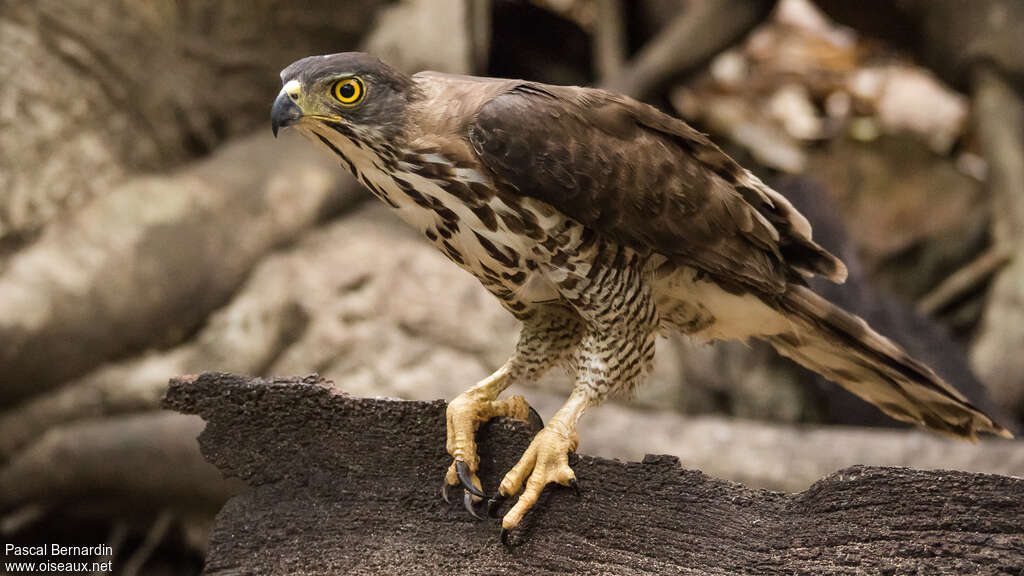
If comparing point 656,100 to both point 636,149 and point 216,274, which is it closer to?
point 216,274

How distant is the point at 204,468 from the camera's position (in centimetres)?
513

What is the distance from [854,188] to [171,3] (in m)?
5.14

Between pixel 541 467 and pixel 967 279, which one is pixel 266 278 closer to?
pixel 541 467

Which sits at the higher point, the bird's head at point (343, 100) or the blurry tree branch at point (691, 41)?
the blurry tree branch at point (691, 41)

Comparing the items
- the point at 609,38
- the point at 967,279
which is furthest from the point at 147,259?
the point at 967,279

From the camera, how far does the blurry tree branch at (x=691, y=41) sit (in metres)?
6.67

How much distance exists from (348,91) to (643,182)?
0.75 m

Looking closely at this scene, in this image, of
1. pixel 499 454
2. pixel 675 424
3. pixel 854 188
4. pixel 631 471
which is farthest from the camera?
pixel 854 188

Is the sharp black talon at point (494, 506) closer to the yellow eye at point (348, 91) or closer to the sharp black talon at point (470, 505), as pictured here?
the sharp black talon at point (470, 505)

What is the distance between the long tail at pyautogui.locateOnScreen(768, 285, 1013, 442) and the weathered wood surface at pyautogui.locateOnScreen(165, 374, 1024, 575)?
0.71 metres

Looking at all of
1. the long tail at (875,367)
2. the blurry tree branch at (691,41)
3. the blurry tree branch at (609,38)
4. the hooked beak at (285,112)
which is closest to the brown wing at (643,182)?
the long tail at (875,367)

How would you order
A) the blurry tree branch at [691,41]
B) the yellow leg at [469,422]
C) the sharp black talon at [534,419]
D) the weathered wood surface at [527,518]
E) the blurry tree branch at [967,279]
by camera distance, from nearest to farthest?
the weathered wood surface at [527,518] → the yellow leg at [469,422] → the sharp black talon at [534,419] → the blurry tree branch at [967,279] → the blurry tree branch at [691,41]

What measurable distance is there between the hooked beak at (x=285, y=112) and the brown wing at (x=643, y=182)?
0.40 m

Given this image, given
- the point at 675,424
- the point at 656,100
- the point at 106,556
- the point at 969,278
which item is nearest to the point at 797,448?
the point at 675,424
